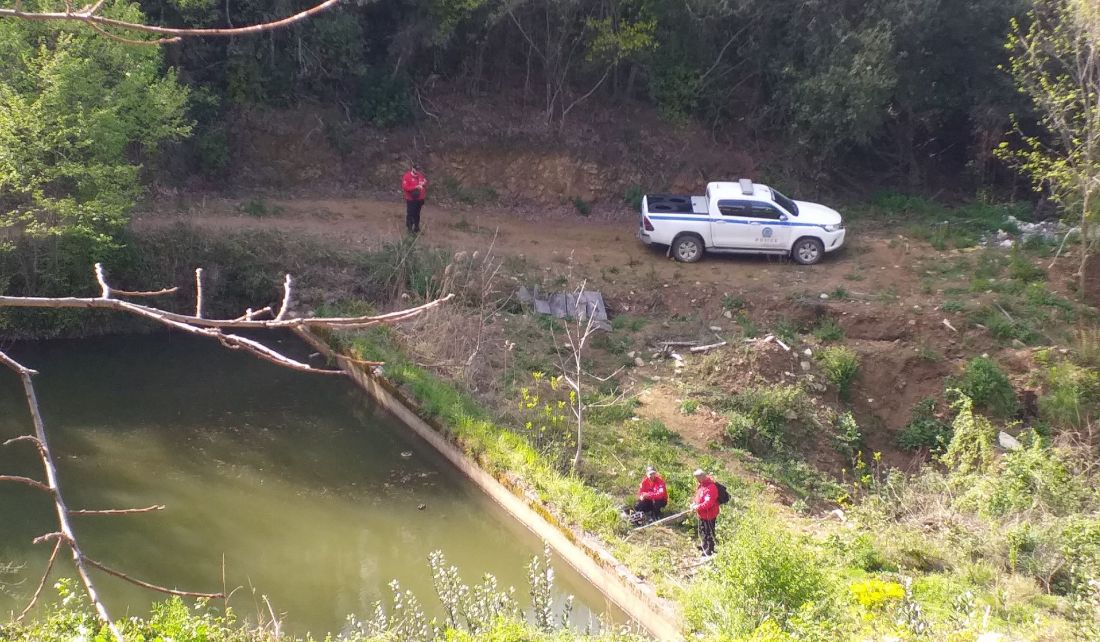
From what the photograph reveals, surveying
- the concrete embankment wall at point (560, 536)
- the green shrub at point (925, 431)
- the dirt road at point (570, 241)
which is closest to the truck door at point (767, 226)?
the dirt road at point (570, 241)

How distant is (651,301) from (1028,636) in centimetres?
1119

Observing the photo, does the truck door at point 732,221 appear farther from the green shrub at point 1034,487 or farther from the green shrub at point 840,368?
the green shrub at point 1034,487

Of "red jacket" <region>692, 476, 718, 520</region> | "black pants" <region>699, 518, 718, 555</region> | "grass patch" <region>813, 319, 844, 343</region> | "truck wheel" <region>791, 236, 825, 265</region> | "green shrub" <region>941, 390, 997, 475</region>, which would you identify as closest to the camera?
"red jacket" <region>692, 476, 718, 520</region>

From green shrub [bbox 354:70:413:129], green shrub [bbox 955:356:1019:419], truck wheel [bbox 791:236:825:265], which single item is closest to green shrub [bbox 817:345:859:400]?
green shrub [bbox 955:356:1019:419]

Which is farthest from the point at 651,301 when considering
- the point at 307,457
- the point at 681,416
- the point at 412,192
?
the point at 307,457

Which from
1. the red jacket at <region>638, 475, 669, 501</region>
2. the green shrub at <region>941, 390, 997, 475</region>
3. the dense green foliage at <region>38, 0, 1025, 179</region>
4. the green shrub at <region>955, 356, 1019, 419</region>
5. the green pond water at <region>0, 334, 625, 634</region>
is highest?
the dense green foliage at <region>38, 0, 1025, 179</region>

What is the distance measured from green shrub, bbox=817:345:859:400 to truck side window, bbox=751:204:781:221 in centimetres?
401

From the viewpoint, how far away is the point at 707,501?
11.5 metres

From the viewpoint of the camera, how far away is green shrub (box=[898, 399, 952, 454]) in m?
15.9

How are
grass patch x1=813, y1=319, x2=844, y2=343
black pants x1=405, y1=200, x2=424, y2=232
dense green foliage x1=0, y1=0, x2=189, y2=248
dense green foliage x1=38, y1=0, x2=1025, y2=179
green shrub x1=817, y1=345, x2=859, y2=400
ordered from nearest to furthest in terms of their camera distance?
dense green foliage x1=0, y1=0, x2=189, y2=248, green shrub x1=817, y1=345, x2=859, y2=400, grass patch x1=813, y1=319, x2=844, y2=343, black pants x1=405, y1=200, x2=424, y2=232, dense green foliage x1=38, y1=0, x2=1025, y2=179

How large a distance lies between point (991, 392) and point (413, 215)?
11987 millimetres

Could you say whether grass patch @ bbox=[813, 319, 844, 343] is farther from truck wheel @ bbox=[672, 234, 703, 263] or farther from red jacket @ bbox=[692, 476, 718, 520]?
red jacket @ bbox=[692, 476, 718, 520]

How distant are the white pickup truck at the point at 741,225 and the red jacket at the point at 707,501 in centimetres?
946

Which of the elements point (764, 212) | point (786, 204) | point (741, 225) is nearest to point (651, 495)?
point (741, 225)
